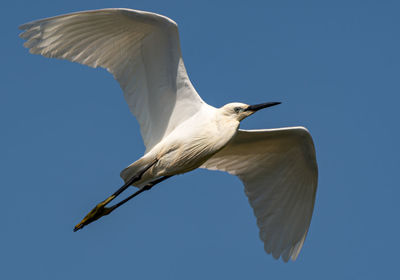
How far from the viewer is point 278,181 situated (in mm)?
12945

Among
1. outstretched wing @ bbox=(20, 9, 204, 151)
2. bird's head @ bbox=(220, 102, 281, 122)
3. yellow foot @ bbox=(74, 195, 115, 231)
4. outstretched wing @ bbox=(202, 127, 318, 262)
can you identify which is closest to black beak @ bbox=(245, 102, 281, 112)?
bird's head @ bbox=(220, 102, 281, 122)

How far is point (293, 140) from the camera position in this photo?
41.1ft

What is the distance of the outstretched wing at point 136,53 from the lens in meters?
11.1

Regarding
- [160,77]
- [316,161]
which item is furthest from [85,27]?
[316,161]

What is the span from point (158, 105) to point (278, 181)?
2.71m

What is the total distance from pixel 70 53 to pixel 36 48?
1.77ft

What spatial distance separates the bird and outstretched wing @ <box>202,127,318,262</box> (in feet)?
0.06

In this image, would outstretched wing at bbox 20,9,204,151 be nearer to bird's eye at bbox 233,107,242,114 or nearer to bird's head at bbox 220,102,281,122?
bird's head at bbox 220,102,281,122

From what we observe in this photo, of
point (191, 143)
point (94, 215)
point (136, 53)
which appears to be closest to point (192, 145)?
point (191, 143)

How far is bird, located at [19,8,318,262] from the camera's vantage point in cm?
1114

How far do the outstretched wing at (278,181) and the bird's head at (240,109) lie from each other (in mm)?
1066

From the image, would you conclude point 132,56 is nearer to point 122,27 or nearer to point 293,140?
point 122,27

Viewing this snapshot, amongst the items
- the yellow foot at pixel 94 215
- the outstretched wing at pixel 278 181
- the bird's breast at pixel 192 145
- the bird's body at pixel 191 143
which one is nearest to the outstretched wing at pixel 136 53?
the bird's body at pixel 191 143

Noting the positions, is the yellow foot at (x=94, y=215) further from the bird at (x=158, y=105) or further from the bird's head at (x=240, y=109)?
the bird's head at (x=240, y=109)
